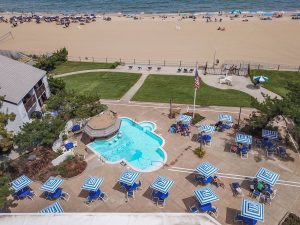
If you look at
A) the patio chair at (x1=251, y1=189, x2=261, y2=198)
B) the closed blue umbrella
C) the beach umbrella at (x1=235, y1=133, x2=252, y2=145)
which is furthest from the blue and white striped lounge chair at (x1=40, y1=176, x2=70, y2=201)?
the beach umbrella at (x1=235, y1=133, x2=252, y2=145)

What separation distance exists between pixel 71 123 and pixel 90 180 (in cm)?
1260

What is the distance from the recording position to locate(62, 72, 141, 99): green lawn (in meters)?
48.0

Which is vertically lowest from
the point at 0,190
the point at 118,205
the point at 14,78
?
the point at 118,205

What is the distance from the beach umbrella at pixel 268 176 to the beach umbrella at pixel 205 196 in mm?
4861

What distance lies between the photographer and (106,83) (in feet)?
169

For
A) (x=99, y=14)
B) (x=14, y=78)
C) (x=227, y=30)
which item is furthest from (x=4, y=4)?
(x=14, y=78)

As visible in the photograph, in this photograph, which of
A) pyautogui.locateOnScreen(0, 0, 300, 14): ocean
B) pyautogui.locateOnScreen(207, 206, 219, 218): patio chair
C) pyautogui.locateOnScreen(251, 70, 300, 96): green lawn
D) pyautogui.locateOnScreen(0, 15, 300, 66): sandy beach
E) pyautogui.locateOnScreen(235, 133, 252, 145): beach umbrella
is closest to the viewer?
pyautogui.locateOnScreen(207, 206, 219, 218): patio chair

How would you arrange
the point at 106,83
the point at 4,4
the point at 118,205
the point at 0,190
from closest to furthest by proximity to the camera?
the point at 0,190 → the point at 118,205 → the point at 106,83 → the point at 4,4

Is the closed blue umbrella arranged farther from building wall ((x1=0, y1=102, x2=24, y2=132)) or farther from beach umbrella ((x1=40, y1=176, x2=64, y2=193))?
building wall ((x1=0, y1=102, x2=24, y2=132))

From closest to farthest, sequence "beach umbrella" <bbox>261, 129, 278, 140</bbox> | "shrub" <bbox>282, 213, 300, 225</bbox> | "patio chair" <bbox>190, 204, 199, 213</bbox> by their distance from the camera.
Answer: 1. "shrub" <bbox>282, 213, 300, 225</bbox>
2. "patio chair" <bbox>190, 204, 199, 213</bbox>
3. "beach umbrella" <bbox>261, 129, 278, 140</bbox>

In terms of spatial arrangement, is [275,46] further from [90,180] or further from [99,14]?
[99,14]

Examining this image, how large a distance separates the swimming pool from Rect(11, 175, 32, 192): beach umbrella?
821 centimetres

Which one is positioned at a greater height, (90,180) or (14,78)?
(14,78)

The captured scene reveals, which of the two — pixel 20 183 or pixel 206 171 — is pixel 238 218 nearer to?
pixel 206 171
